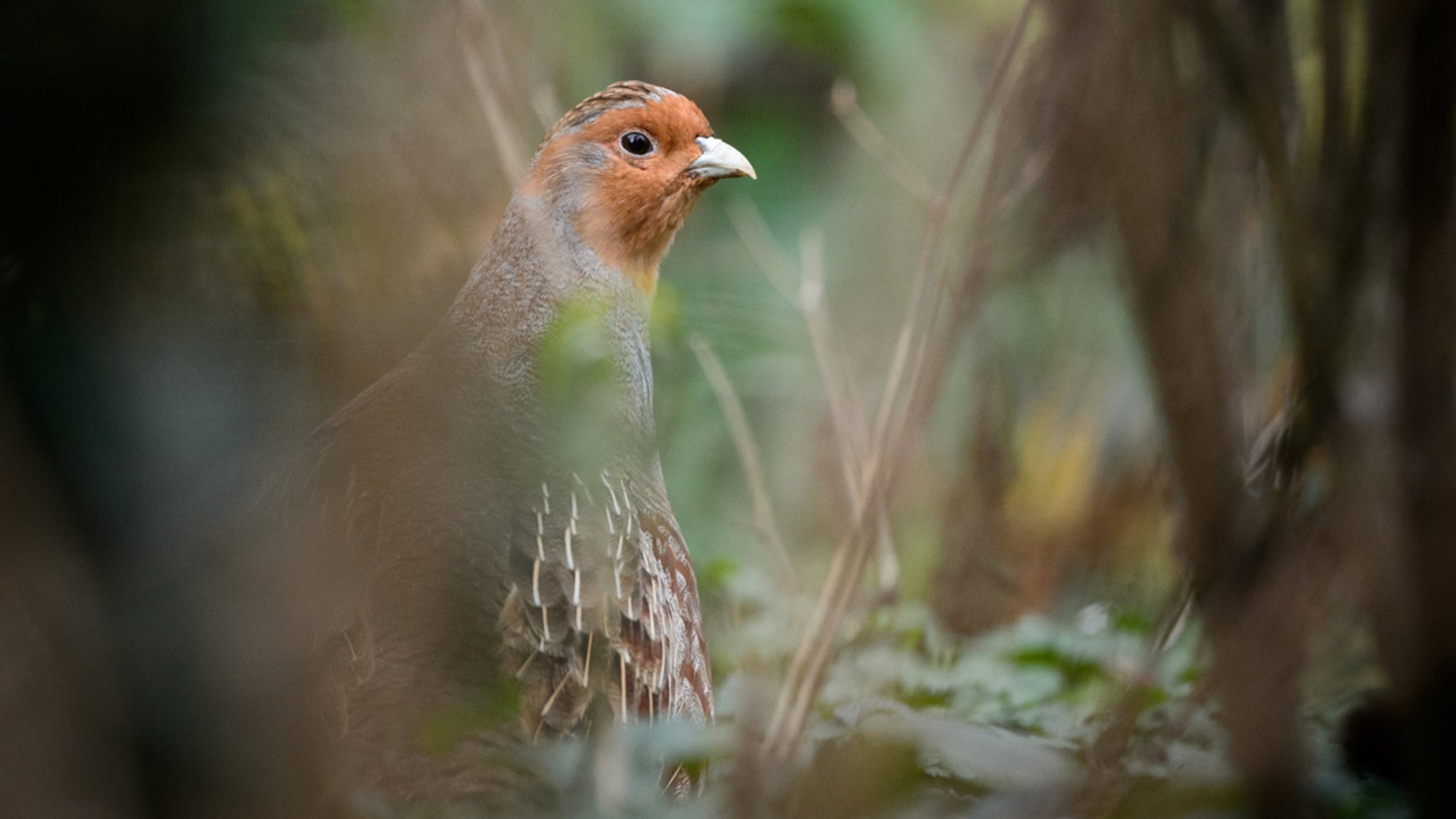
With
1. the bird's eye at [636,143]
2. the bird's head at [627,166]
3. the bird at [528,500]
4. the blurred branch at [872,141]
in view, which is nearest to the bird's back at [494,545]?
the bird at [528,500]

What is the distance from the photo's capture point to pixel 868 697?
108cm

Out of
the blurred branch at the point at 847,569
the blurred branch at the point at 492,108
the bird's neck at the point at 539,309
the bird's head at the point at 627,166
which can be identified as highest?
the bird's head at the point at 627,166

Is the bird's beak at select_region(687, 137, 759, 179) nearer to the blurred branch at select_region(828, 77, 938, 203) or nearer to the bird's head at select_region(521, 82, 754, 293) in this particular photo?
the bird's head at select_region(521, 82, 754, 293)

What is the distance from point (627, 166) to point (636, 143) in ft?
0.20

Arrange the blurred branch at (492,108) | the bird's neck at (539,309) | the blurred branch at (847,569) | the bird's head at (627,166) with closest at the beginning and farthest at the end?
the blurred branch at (847,569) < the blurred branch at (492,108) < the bird's neck at (539,309) < the bird's head at (627,166)

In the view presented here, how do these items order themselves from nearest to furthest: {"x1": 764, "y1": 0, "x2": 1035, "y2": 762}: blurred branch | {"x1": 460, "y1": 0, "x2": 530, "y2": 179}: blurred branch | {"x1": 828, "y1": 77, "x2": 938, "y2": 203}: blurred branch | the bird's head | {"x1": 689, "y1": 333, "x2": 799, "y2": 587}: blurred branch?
1. {"x1": 764, "y1": 0, "x2": 1035, "y2": 762}: blurred branch
2. {"x1": 689, "y1": 333, "x2": 799, "y2": 587}: blurred branch
3. {"x1": 460, "y1": 0, "x2": 530, "y2": 179}: blurred branch
4. {"x1": 828, "y1": 77, "x2": 938, "y2": 203}: blurred branch
5. the bird's head

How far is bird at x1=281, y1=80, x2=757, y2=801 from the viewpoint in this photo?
142 cm

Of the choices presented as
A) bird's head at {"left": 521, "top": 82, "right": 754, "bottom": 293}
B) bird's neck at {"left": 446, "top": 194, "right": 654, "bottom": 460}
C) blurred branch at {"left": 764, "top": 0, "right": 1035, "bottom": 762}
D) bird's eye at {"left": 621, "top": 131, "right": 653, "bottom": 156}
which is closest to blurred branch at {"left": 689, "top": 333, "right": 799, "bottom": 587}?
blurred branch at {"left": 764, "top": 0, "right": 1035, "bottom": 762}

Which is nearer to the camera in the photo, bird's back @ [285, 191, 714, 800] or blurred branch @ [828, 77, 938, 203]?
bird's back @ [285, 191, 714, 800]

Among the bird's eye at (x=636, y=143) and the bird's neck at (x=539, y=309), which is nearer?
the bird's neck at (x=539, y=309)

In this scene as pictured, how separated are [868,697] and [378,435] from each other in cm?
76

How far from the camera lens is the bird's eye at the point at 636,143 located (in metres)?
2.45

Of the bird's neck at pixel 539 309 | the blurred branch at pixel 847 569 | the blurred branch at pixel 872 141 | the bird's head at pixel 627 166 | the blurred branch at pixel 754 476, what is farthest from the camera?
the bird's head at pixel 627 166

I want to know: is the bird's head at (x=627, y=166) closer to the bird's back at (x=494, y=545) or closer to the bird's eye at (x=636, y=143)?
the bird's eye at (x=636, y=143)
